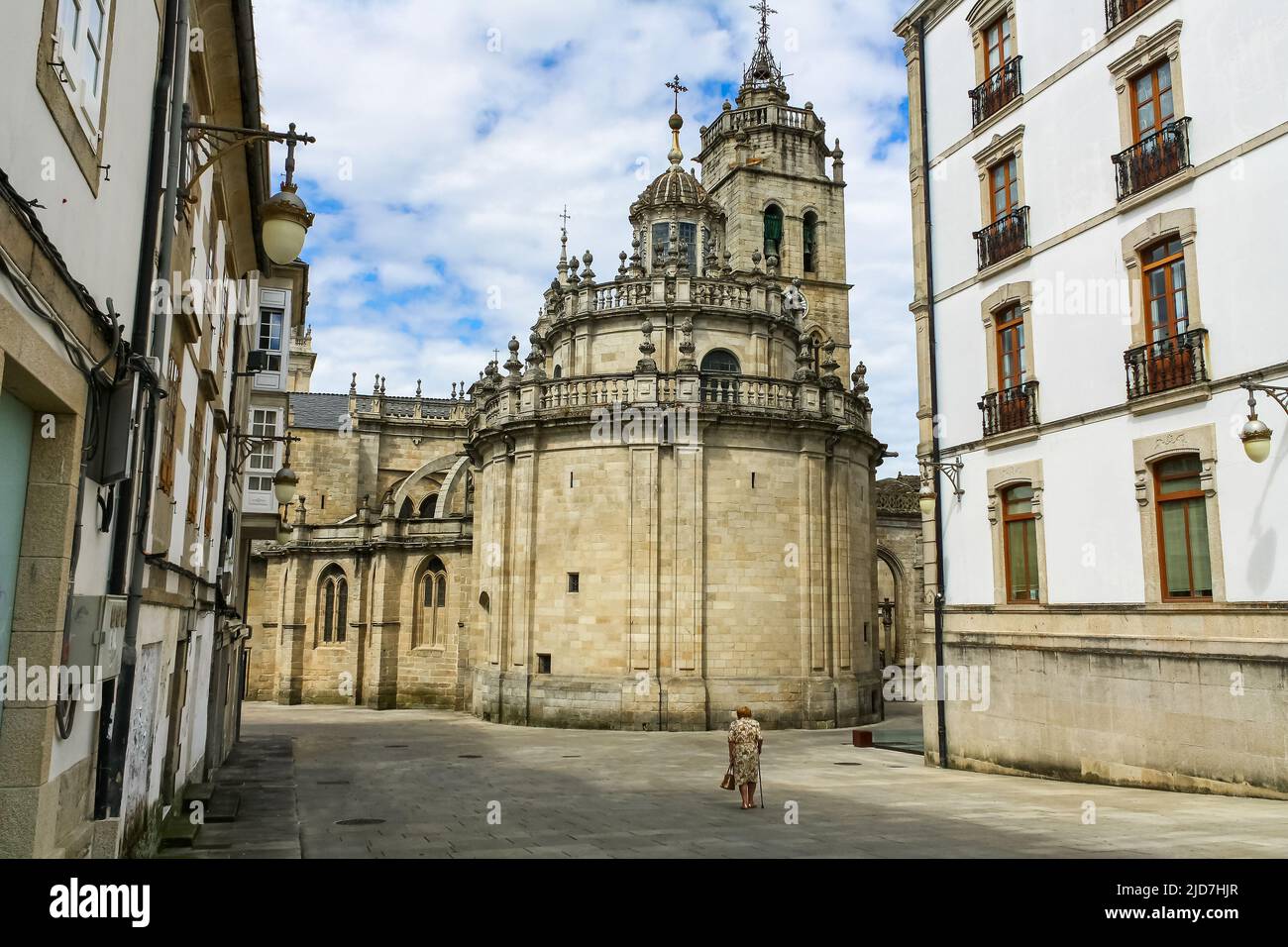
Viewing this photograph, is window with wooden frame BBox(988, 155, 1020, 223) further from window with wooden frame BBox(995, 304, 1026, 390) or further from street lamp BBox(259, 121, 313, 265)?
street lamp BBox(259, 121, 313, 265)

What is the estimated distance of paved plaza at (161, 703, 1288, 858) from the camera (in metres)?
11.6

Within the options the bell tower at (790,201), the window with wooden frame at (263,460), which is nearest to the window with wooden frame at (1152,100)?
the window with wooden frame at (263,460)

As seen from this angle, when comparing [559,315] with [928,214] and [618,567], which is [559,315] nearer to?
[618,567]

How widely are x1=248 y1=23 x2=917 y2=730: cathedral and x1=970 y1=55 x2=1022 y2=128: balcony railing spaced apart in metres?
11.3

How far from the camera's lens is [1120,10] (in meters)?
16.7

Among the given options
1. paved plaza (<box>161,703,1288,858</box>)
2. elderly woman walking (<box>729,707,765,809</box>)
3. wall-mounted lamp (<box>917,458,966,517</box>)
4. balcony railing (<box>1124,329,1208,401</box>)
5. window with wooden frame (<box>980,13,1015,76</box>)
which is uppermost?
window with wooden frame (<box>980,13,1015,76</box>)

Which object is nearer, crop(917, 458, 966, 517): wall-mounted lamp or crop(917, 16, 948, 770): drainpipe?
crop(917, 458, 966, 517): wall-mounted lamp

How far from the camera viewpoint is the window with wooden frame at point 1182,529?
48.4ft

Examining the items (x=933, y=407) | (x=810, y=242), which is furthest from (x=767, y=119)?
(x=933, y=407)

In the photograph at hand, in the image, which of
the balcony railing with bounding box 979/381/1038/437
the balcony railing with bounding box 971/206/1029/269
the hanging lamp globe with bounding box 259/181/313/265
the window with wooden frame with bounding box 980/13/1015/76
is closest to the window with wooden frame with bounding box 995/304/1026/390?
the balcony railing with bounding box 979/381/1038/437

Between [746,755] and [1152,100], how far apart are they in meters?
12.7

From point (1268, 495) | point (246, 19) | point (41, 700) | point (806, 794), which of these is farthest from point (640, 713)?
point (41, 700)
